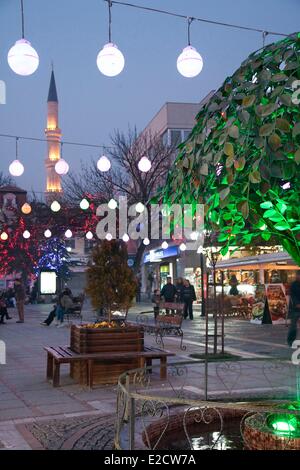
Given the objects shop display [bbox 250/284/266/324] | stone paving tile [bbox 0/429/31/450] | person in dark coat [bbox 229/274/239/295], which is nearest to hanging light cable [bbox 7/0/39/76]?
stone paving tile [bbox 0/429/31/450]

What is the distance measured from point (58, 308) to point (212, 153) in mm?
18135

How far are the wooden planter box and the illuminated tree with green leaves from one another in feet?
15.7

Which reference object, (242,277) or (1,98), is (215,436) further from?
(242,277)

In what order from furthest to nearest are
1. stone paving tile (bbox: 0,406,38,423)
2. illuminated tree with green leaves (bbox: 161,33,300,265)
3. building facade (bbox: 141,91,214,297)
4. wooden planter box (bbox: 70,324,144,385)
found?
building facade (bbox: 141,91,214,297), wooden planter box (bbox: 70,324,144,385), stone paving tile (bbox: 0,406,38,423), illuminated tree with green leaves (bbox: 161,33,300,265)

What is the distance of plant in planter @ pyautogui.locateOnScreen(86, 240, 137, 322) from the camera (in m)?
10.2

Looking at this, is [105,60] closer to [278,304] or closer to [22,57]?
[22,57]

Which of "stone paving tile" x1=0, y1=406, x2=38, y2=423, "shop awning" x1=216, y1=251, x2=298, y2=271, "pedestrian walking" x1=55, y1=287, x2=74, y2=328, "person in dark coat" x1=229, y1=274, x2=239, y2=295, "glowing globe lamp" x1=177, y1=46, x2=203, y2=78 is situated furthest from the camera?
"person in dark coat" x1=229, y1=274, x2=239, y2=295

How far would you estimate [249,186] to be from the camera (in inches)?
146

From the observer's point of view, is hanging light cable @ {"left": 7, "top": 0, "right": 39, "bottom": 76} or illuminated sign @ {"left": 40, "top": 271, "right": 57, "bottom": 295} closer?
hanging light cable @ {"left": 7, "top": 0, "right": 39, "bottom": 76}

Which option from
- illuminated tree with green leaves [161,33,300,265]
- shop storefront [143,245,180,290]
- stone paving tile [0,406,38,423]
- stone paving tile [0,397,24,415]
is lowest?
stone paving tile [0,406,38,423]

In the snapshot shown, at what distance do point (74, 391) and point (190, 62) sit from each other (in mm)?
5364

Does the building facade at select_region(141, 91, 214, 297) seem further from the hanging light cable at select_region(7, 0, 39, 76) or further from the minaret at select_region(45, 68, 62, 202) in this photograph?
the minaret at select_region(45, 68, 62, 202)

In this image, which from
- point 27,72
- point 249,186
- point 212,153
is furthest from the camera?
point 27,72
